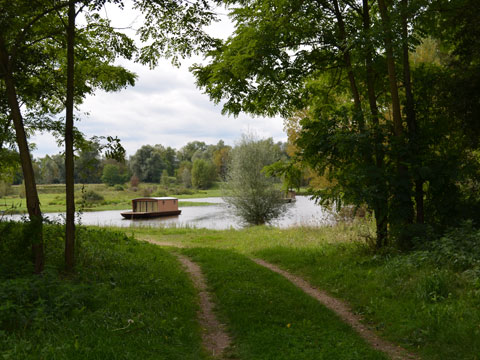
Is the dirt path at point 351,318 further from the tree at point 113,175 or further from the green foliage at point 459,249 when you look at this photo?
the tree at point 113,175

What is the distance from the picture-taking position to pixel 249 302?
5941 millimetres

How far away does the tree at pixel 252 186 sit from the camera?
20755 millimetres

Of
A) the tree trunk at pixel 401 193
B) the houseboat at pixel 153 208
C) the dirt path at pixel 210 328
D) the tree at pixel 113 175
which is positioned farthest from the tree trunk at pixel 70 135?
the tree at pixel 113 175

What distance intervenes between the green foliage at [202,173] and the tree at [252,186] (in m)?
39.6

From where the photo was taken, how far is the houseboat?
1305 inches

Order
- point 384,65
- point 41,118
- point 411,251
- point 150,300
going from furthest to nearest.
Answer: point 384,65, point 41,118, point 411,251, point 150,300

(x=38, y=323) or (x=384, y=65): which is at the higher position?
(x=384, y=65)

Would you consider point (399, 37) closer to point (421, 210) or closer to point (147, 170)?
point (421, 210)

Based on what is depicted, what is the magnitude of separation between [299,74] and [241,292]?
561 cm

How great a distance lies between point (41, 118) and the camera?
8008 millimetres

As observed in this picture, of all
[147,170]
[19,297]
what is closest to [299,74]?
[19,297]

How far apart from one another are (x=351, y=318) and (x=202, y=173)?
5598 cm

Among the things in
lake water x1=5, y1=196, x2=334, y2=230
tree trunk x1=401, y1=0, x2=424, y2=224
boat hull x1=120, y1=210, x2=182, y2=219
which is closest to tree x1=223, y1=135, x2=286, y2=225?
lake water x1=5, y1=196, x2=334, y2=230

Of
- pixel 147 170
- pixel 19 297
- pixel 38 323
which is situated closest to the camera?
pixel 38 323
